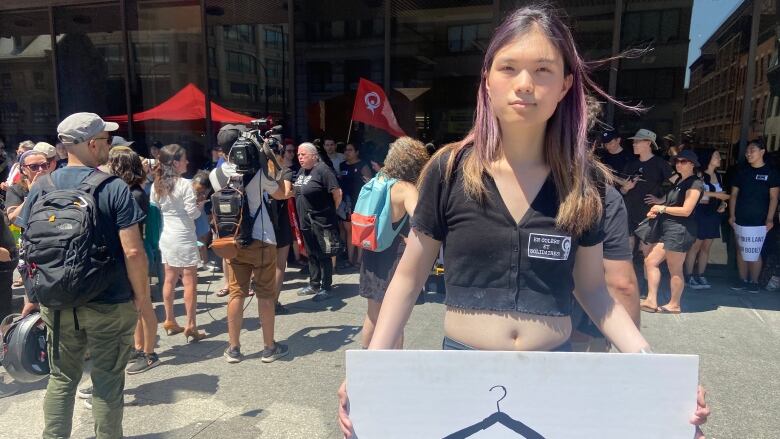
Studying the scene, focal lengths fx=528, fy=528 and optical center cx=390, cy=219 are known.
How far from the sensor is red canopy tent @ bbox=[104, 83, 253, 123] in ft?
29.8

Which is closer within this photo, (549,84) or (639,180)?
(549,84)

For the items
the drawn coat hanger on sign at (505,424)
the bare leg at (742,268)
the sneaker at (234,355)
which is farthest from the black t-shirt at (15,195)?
the bare leg at (742,268)

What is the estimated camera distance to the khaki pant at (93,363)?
2.64 metres

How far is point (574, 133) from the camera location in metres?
1.54

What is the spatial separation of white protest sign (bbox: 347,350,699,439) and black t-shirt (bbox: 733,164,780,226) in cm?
579

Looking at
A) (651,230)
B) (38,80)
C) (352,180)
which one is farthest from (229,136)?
(38,80)

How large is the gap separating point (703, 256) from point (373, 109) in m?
4.67

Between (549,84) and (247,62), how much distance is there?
8.61 m

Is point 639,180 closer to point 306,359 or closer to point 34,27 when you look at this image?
point 306,359

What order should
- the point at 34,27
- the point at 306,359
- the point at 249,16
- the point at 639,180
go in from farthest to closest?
the point at 34,27
the point at 249,16
the point at 639,180
the point at 306,359

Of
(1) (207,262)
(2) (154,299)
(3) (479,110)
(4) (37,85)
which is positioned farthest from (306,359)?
(4) (37,85)

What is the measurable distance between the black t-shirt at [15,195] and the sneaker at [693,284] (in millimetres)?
7210

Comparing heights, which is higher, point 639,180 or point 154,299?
point 639,180

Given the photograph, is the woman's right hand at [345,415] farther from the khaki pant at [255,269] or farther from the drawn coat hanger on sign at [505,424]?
the khaki pant at [255,269]
